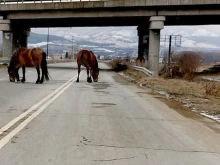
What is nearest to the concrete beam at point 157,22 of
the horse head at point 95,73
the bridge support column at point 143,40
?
the bridge support column at point 143,40

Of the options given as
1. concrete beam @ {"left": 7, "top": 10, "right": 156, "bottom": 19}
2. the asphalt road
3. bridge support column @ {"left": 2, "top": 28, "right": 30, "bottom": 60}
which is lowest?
the asphalt road

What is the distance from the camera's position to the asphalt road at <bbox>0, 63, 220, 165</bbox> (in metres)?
6.02

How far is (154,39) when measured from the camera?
39.7 meters

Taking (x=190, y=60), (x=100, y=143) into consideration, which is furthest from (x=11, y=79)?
(x=190, y=60)

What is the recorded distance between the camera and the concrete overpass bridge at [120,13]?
37.7 metres

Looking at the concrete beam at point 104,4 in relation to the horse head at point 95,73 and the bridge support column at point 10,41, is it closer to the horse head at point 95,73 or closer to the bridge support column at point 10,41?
the bridge support column at point 10,41

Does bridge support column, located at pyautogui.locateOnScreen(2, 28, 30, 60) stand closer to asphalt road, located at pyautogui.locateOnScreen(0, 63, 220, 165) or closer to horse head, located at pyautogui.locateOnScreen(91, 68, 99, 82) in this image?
horse head, located at pyautogui.locateOnScreen(91, 68, 99, 82)

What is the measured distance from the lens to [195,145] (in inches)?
286

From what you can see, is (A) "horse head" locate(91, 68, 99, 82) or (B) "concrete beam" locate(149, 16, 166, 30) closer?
(A) "horse head" locate(91, 68, 99, 82)

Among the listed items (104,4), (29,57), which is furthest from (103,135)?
(104,4)

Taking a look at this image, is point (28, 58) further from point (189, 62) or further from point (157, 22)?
point (189, 62)

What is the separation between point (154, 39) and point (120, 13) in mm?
4438

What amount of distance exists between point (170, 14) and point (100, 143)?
32711mm

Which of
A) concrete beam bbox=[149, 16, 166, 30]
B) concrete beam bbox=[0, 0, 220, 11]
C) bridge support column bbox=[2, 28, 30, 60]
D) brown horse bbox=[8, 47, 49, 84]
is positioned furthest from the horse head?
bridge support column bbox=[2, 28, 30, 60]
